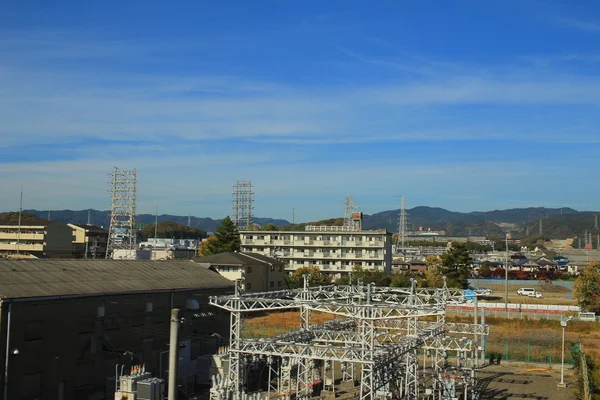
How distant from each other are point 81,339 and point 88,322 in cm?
51

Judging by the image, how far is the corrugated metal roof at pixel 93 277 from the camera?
52.9 feet

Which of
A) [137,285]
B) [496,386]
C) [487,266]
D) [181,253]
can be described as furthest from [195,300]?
[487,266]

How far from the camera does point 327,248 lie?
5706 cm

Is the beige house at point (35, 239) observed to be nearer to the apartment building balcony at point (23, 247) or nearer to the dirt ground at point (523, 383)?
the apartment building balcony at point (23, 247)

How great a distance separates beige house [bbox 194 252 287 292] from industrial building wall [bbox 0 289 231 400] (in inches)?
577

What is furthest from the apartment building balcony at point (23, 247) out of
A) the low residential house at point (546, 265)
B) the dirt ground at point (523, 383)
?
the low residential house at point (546, 265)

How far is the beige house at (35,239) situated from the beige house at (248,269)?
26.2 meters

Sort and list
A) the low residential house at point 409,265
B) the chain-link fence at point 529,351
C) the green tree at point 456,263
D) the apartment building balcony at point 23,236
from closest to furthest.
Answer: the chain-link fence at point 529,351
the green tree at point 456,263
the apartment building balcony at point 23,236
the low residential house at point 409,265

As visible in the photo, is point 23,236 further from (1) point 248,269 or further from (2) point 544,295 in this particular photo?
(2) point 544,295

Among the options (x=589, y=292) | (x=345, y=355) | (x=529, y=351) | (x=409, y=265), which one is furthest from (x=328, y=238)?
(x=345, y=355)

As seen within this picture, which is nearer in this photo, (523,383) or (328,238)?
(523,383)

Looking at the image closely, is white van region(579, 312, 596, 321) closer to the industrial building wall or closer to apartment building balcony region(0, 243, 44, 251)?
the industrial building wall

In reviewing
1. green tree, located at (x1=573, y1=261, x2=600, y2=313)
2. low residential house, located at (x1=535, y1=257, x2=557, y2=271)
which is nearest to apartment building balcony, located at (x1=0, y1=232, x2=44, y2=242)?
green tree, located at (x1=573, y1=261, x2=600, y2=313)

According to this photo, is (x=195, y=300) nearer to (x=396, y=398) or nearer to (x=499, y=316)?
(x=396, y=398)
